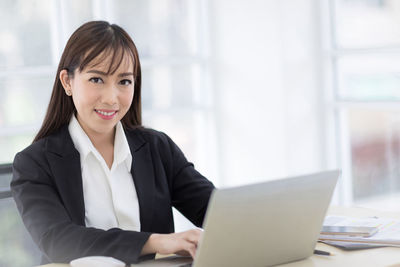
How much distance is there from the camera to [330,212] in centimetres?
212

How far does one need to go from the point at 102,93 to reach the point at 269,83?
8.12ft

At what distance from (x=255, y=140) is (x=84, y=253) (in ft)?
9.36

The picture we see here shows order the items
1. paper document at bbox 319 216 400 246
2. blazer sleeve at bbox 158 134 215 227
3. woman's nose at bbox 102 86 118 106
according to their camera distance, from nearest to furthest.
Answer: paper document at bbox 319 216 400 246 < woman's nose at bbox 102 86 118 106 < blazer sleeve at bbox 158 134 215 227

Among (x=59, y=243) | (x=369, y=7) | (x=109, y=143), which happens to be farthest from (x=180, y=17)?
(x=59, y=243)

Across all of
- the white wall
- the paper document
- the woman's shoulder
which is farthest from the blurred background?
the paper document

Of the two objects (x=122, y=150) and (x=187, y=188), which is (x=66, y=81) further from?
(x=187, y=188)

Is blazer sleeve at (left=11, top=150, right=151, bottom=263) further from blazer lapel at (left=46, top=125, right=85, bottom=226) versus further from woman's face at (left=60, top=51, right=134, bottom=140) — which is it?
woman's face at (left=60, top=51, right=134, bottom=140)

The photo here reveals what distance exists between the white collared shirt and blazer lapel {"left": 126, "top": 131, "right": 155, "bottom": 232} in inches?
0.8

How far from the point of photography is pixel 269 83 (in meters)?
4.31

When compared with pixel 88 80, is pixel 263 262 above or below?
below

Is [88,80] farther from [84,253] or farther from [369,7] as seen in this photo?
[369,7]

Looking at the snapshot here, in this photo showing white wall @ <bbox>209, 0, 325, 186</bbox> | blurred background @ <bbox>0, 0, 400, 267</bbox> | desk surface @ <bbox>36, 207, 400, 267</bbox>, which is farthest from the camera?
white wall @ <bbox>209, 0, 325, 186</bbox>

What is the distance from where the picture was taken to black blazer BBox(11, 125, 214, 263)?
5.50ft

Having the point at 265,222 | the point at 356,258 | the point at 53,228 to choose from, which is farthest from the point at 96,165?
the point at 356,258
